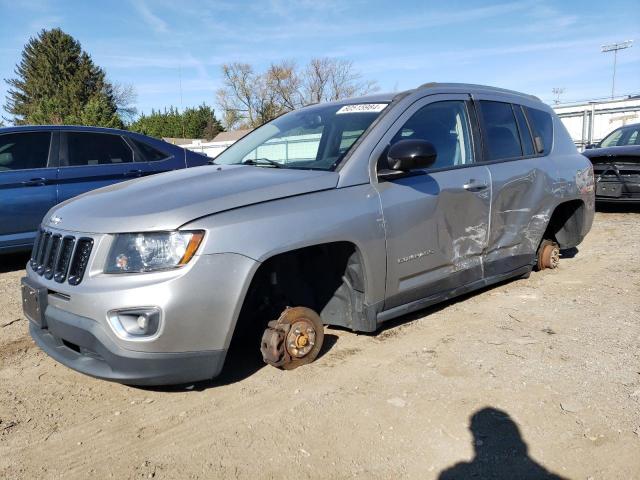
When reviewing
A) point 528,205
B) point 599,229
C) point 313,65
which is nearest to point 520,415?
point 528,205

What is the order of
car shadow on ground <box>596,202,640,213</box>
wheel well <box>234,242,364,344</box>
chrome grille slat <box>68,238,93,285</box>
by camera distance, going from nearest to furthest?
chrome grille slat <box>68,238,93,285</box>
wheel well <box>234,242,364,344</box>
car shadow on ground <box>596,202,640,213</box>

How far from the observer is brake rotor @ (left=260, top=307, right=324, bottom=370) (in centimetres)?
309

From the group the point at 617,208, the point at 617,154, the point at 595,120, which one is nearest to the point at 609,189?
the point at 617,154

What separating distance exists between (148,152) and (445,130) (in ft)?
13.7

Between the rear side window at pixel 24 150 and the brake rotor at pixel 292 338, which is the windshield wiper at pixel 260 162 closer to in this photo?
the brake rotor at pixel 292 338

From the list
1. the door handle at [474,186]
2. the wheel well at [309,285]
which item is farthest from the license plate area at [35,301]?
the door handle at [474,186]

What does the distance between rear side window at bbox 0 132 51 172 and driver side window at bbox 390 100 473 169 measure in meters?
4.45

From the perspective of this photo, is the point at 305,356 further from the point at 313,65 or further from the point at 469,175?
the point at 313,65

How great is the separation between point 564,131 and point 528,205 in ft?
4.13

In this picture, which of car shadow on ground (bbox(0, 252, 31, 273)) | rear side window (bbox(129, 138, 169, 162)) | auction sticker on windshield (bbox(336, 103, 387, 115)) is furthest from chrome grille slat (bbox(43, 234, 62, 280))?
rear side window (bbox(129, 138, 169, 162))

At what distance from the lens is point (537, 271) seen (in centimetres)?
551

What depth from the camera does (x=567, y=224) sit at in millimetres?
5387

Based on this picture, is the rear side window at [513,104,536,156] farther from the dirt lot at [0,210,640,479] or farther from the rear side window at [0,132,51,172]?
the rear side window at [0,132,51,172]

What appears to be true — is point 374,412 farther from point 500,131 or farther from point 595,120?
point 595,120
